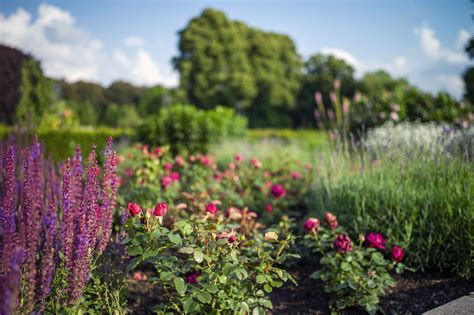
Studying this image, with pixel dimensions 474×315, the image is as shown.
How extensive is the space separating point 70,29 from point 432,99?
9147mm

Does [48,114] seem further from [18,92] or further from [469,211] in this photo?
[469,211]

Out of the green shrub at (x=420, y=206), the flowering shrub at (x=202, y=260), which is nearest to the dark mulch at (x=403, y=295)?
the green shrub at (x=420, y=206)

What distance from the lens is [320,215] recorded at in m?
4.05

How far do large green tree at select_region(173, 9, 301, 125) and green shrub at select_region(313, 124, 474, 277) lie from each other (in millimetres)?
21865

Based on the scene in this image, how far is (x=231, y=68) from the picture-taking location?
26.4 metres

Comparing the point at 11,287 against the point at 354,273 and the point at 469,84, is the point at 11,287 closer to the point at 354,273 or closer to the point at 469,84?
the point at 354,273

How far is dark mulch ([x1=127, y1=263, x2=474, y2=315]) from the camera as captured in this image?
9.02 ft

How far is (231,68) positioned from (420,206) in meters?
23.9

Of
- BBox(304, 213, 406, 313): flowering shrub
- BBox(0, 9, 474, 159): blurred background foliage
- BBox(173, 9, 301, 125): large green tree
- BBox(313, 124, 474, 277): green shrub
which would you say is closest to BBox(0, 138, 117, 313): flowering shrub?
BBox(304, 213, 406, 313): flowering shrub

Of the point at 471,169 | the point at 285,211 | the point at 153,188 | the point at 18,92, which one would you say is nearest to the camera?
the point at 471,169

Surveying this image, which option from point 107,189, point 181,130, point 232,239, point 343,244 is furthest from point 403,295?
point 181,130

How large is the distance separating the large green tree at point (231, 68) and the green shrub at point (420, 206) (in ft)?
71.7

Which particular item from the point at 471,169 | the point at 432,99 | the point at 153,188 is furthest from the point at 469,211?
the point at 432,99

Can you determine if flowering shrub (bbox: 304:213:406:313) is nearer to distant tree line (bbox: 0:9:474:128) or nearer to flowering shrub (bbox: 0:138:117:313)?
flowering shrub (bbox: 0:138:117:313)
